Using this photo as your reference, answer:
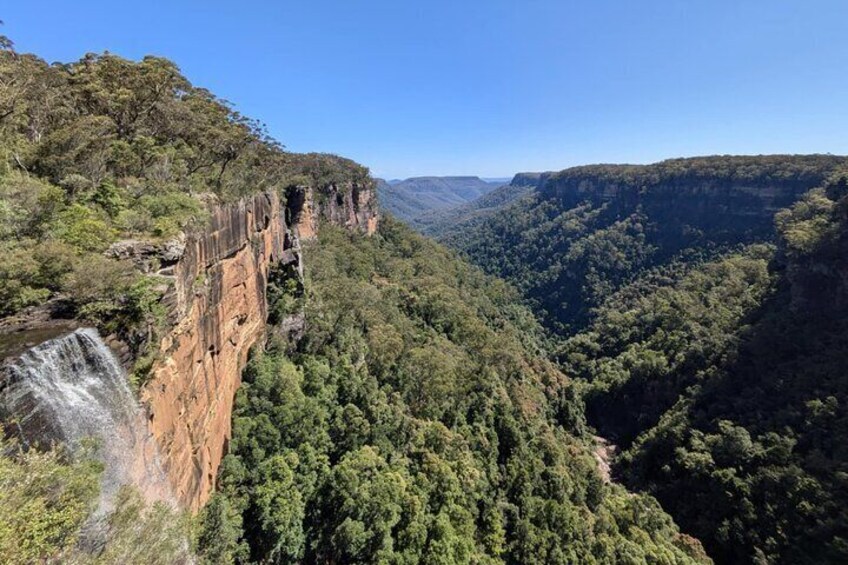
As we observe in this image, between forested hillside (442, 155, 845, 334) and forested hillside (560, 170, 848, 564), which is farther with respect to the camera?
forested hillside (442, 155, 845, 334)

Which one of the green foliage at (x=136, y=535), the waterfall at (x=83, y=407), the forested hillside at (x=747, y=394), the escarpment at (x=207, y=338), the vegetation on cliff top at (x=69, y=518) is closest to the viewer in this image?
the vegetation on cliff top at (x=69, y=518)

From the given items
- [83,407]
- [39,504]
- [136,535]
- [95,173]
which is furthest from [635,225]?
[39,504]

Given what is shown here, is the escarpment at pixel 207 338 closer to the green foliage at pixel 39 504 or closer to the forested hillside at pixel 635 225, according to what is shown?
the green foliage at pixel 39 504

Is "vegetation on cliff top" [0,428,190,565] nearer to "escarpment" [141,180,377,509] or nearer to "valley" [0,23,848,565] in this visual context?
"valley" [0,23,848,565]

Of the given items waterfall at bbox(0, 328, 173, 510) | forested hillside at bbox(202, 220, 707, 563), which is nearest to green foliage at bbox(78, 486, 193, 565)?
waterfall at bbox(0, 328, 173, 510)

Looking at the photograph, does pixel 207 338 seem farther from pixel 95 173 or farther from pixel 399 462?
pixel 399 462

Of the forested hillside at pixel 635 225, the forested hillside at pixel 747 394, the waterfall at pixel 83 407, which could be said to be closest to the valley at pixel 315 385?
the waterfall at pixel 83 407

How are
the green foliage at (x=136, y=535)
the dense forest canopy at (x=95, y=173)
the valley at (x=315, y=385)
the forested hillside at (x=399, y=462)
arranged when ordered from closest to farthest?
the green foliage at (x=136, y=535) < the valley at (x=315, y=385) < the dense forest canopy at (x=95, y=173) < the forested hillside at (x=399, y=462)
